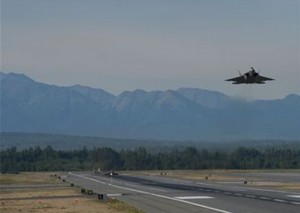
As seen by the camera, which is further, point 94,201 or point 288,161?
point 288,161

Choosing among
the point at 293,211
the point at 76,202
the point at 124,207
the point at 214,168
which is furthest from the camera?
the point at 214,168

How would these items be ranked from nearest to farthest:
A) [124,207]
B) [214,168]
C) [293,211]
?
[293,211], [124,207], [214,168]

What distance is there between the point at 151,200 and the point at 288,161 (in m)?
147

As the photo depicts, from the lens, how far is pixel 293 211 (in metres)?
39.1

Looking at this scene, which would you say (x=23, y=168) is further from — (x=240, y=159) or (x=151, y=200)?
(x=151, y=200)

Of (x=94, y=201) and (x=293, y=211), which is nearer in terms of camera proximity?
(x=293, y=211)

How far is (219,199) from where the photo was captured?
50094 mm

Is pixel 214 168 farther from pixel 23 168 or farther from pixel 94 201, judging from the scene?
pixel 94 201

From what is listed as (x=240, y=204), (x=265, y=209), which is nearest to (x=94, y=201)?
(x=240, y=204)

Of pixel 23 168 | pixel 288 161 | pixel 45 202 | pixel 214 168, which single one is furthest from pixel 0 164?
pixel 45 202

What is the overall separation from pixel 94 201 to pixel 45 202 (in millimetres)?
3073

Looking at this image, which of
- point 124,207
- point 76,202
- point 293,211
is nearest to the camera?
point 293,211

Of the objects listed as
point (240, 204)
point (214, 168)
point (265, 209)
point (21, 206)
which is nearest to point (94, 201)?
point (21, 206)

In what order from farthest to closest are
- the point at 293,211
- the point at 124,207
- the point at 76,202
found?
the point at 76,202 → the point at 124,207 → the point at 293,211
